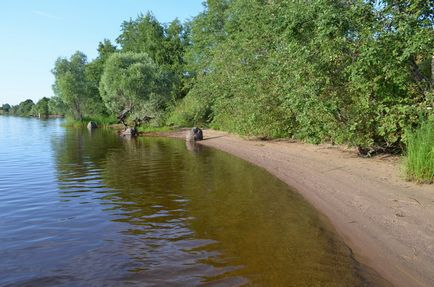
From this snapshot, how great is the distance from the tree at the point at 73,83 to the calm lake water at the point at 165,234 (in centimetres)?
5456

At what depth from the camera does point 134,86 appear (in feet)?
143

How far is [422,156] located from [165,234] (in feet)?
24.1

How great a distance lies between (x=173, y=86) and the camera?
4944 cm

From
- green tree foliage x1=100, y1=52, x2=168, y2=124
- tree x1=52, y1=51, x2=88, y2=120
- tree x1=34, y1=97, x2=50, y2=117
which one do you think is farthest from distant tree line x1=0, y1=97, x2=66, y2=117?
green tree foliage x1=100, y1=52, x2=168, y2=124

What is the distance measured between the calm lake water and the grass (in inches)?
132

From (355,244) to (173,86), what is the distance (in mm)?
44142

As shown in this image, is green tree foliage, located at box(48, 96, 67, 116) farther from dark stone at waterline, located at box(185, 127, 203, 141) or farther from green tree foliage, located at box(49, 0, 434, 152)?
dark stone at waterline, located at box(185, 127, 203, 141)

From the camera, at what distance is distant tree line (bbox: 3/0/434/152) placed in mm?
12906

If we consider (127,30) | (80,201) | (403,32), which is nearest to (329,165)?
(403,32)

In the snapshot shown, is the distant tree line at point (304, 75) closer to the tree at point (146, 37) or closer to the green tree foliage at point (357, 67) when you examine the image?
the green tree foliage at point (357, 67)

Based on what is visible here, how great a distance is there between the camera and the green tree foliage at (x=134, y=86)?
43688mm

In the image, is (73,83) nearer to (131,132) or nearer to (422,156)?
(131,132)

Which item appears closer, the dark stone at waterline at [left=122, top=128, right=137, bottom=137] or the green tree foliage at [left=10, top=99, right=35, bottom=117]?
the dark stone at waterline at [left=122, top=128, right=137, bottom=137]

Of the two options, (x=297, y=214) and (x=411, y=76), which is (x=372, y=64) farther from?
(x=297, y=214)
